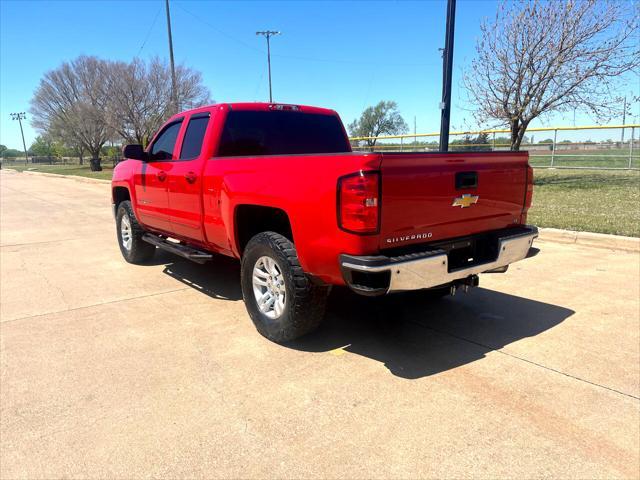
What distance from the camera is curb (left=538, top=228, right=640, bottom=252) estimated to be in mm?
6949

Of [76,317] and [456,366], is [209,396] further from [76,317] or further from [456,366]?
A: [76,317]

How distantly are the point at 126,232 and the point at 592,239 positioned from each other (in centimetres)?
715

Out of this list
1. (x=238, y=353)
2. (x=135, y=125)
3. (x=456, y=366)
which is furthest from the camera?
(x=135, y=125)

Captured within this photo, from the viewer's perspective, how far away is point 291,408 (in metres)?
2.94

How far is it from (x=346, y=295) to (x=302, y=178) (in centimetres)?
227

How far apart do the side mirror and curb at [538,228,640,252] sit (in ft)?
20.8

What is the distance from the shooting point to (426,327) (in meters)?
4.22

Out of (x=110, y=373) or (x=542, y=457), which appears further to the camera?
(x=110, y=373)

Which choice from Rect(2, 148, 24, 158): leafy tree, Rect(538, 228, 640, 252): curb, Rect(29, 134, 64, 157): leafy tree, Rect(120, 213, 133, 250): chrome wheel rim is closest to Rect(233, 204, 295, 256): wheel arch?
Rect(120, 213, 133, 250): chrome wheel rim

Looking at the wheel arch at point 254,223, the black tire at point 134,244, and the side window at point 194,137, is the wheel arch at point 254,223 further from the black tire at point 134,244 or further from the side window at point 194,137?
the black tire at point 134,244

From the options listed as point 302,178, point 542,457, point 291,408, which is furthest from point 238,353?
point 542,457

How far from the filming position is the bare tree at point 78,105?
131 ft

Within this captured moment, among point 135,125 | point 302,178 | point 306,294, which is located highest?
point 135,125

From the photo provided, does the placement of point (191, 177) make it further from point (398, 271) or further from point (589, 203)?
point (589, 203)
